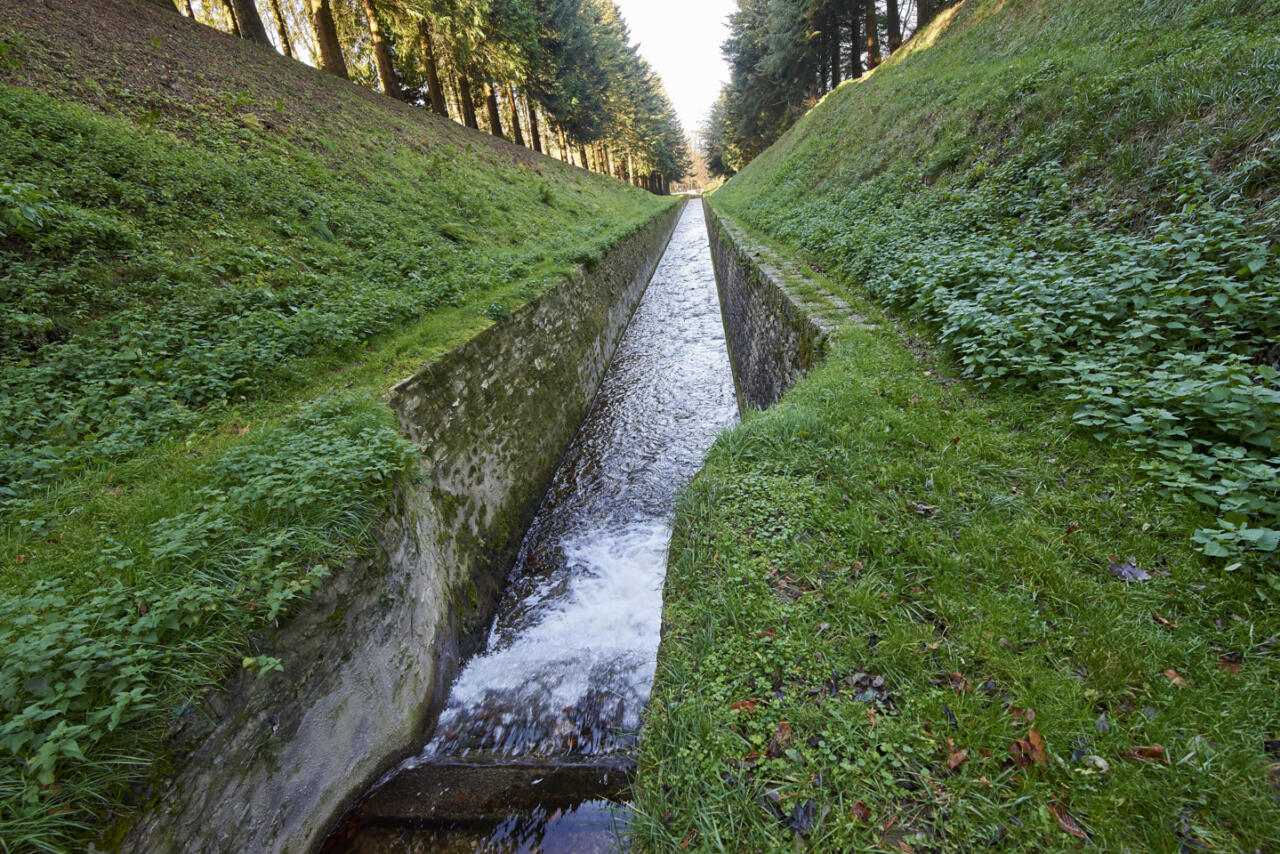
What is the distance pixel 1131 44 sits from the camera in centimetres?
609

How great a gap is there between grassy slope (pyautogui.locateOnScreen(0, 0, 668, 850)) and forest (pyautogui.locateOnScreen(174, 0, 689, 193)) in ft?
20.9

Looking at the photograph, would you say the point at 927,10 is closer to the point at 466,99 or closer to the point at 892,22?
the point at 892,22

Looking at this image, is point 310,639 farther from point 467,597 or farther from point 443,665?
point 467,597

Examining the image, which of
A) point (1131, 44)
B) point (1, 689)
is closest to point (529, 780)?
point (1, 689)

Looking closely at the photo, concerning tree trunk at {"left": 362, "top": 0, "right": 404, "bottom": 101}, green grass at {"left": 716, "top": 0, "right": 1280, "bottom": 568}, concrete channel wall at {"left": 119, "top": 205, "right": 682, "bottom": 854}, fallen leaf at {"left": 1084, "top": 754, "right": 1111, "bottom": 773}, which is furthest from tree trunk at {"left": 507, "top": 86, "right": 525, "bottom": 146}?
fallen leaf at {"left": 1084, "top": 754, "right": 1111, "bottom": 773}

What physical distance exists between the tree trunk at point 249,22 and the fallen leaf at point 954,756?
1894 centimetres

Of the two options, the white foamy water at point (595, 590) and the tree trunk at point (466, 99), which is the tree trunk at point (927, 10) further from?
the white foamy water at point (595, 590)

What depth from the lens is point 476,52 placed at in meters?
16.6

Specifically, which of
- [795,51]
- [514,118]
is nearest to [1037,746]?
[514,118]

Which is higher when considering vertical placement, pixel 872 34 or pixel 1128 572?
pixel 872 34

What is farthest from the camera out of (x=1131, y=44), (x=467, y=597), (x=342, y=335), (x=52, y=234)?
(x=1131, y=44)

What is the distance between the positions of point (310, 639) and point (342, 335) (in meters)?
3.36

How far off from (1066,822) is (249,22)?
1976 centimetres

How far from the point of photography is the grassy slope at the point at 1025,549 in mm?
1546
